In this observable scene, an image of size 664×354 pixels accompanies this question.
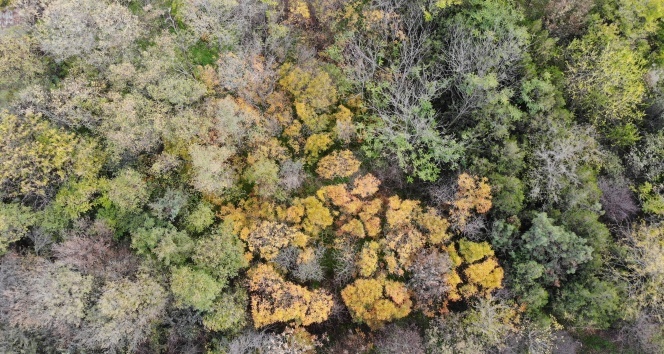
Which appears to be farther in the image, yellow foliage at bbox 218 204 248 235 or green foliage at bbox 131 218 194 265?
yellow foliage at bbox 218 204 248 235

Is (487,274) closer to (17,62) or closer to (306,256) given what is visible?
(306,256)

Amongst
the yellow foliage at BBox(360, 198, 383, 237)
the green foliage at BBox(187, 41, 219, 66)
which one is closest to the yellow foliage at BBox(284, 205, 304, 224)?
the yellow foliage at BBox(360, 198, 383, 237)

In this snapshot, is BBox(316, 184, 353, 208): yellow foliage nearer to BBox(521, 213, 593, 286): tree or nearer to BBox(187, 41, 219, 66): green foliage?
BBox(521, 213, 593, 286): tree

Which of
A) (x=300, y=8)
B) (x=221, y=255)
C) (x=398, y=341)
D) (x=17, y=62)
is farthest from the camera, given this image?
(x=300, y=8)

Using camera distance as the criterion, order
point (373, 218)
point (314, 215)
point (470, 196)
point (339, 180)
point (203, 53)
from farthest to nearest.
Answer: point (203, 53), point (339, 180), point (373, 218), point (314, 215), point (470, 196)

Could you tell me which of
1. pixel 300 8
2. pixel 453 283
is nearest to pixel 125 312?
pixel 453 283

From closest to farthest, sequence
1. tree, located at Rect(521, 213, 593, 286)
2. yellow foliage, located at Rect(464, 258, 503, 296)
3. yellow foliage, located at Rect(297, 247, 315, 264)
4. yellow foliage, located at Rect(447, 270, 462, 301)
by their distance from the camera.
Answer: tree, located at Rect(521, 213, 593, 286) → yellow foliage, located at Rect(464, 258, 503, 296) → yellow foliage, located at Rect(447, 270, 462, 301) → yellow foliage, located at Rect(297, 247, 315, 264)

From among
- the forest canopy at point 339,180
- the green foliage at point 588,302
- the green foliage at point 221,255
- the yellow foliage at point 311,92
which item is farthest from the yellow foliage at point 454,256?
the green foliage at point 221,255

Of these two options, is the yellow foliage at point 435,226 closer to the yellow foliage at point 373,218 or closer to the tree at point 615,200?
the yellow foliage at point 373,218
